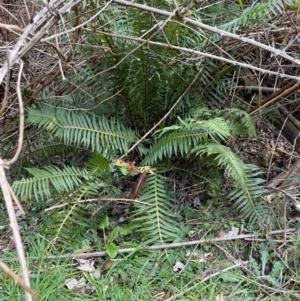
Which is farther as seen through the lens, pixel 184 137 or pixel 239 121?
pixel 239 121

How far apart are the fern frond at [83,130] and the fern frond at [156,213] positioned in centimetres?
26

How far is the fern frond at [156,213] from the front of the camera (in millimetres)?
→ 2232

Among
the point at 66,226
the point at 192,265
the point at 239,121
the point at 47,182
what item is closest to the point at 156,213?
the point at 192,265

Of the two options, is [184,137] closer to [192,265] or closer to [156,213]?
[156,213]

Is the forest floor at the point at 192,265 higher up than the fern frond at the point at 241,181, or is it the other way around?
the fern frond at the point at 241,181

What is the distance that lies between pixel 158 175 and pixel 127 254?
51 cm

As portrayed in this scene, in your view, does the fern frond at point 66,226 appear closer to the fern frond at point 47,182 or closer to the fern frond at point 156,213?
the fern frond at point 47,182

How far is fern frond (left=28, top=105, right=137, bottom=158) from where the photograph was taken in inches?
94.3

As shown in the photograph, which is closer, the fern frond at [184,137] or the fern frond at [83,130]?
the fern frond at [184,137]

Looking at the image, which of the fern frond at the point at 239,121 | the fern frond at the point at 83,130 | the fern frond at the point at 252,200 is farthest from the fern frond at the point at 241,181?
the fern frond at the point at 83,130

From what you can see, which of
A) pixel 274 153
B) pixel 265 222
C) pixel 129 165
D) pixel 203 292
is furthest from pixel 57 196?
pixel 274 153

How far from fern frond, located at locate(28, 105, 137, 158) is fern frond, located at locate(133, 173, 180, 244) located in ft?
0.85

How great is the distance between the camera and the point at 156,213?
2.30 m

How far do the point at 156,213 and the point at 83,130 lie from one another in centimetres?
61
